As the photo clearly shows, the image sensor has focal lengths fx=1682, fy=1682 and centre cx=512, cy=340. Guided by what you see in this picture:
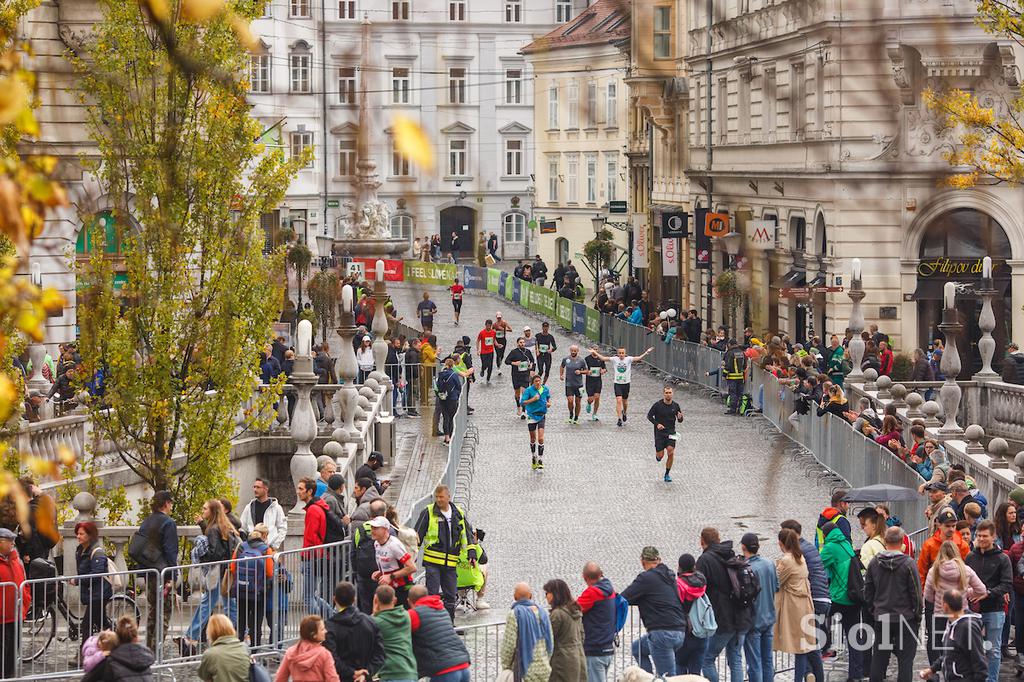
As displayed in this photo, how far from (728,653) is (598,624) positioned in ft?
4.39

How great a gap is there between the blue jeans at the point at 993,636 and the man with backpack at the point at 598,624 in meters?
3.20

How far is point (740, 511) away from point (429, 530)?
8426 mm

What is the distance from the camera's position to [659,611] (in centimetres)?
1368

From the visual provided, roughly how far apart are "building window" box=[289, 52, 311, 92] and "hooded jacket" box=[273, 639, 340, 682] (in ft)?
29.2

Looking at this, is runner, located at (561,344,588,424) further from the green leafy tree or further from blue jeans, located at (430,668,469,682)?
blue jeans, located at (430,668,469,682)

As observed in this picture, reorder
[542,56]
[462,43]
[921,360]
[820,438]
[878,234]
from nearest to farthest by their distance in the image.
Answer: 1. [462,43]
2. [542,56]
3. [878,234]
4. [820,438]
5. [921,360]

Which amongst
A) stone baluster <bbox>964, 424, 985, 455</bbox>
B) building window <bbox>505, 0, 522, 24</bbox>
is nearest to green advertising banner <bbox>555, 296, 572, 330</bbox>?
stone baluster <bbox>964, 424, 985, 455</bbox>

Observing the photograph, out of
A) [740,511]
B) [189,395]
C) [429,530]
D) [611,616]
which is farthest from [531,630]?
[740,511]

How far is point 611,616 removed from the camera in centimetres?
1381

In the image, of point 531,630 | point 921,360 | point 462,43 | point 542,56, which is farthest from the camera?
point 921,360

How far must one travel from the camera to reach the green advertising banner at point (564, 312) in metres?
54.0

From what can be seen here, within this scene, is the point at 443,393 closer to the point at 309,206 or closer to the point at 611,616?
the point at 611,616

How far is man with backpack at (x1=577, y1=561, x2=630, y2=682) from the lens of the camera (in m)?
13.6

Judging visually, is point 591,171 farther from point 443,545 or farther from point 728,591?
point 443,545
